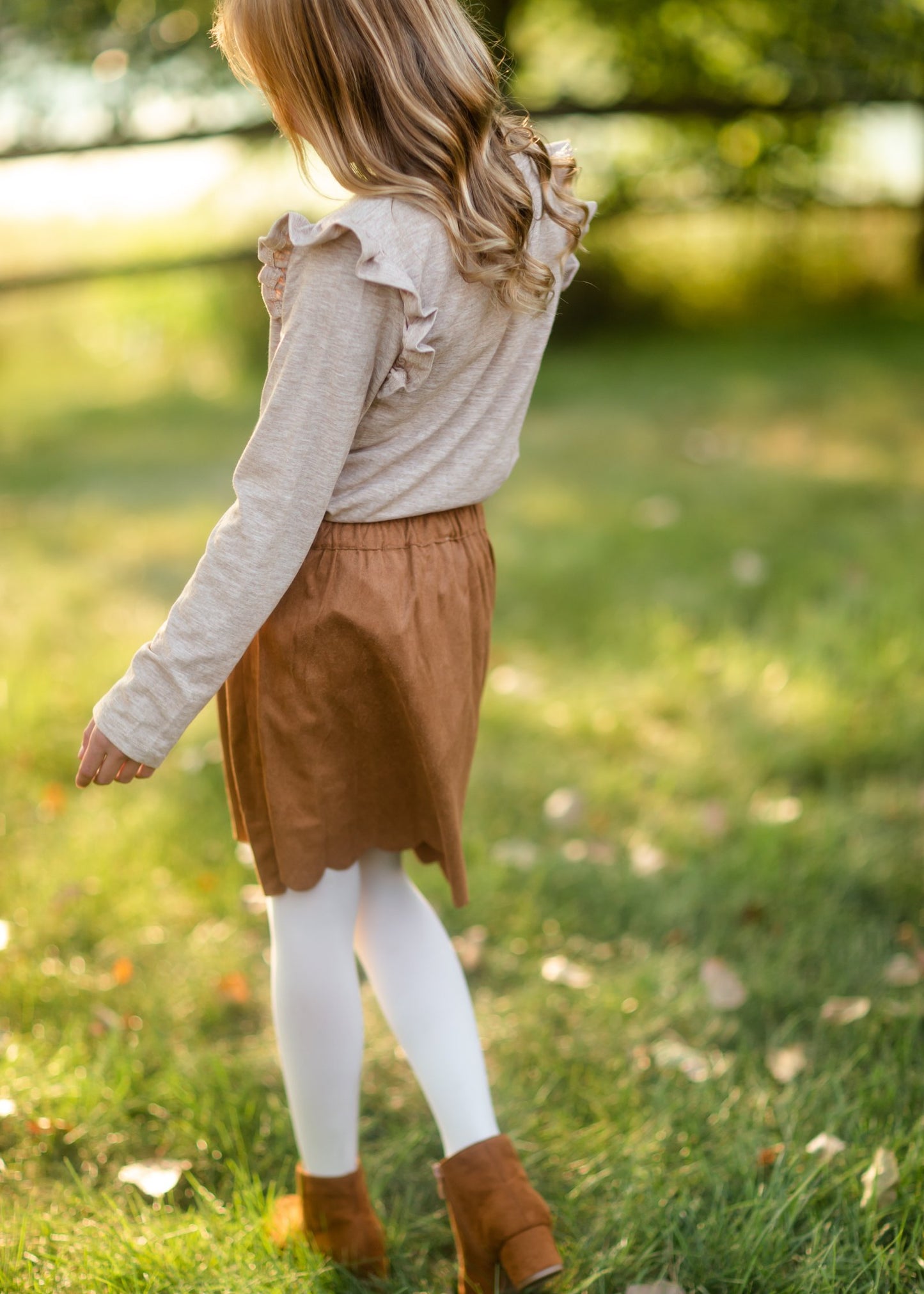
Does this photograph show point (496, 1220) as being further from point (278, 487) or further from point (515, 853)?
point (515, 853)

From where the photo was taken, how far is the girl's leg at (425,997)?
5.02 feet

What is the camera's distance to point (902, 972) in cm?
207

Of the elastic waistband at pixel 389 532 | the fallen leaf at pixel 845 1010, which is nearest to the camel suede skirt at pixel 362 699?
the elastic waistband at pixel 389 532

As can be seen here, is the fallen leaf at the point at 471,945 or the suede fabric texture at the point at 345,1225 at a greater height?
the suede fabric texture at the point at 345,1225

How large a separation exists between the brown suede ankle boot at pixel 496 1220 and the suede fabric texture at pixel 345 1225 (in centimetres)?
12

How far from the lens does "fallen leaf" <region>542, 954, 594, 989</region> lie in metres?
2.11

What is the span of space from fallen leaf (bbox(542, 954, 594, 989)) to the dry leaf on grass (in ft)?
0.64

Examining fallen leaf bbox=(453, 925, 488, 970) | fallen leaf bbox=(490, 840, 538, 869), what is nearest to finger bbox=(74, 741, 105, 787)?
fallen leaf bbox=(453, 925, 488, 970)

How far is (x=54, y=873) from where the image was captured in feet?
7.75

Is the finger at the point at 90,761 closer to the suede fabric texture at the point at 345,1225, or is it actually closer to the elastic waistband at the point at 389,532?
the elastic waistband at the point at 389,532

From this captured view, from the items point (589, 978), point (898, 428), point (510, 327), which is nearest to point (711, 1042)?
point (589, 978)

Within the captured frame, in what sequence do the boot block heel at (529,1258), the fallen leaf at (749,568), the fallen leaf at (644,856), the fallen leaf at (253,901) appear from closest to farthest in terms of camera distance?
1. the boot block heel at (529,1258)
2. the fallen leaf at (253,901)
3. the fallen leaf at (644,856)
4. the fallen leaf at (749,568)

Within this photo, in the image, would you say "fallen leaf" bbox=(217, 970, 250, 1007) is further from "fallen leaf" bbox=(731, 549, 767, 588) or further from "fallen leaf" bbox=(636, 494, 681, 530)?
"fallen leaf" bbox=(636, 494, 681, 530)

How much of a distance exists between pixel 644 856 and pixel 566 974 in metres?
0.42
